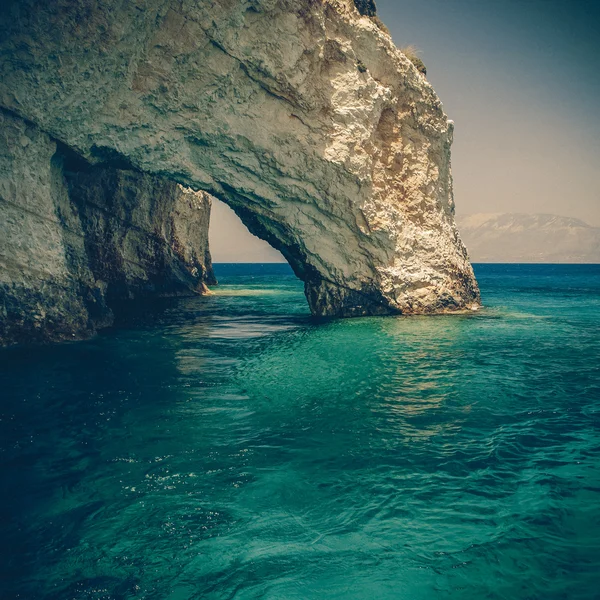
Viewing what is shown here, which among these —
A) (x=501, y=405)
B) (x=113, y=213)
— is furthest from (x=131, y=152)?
(x=501, y=405)

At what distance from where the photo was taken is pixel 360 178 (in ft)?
73.4

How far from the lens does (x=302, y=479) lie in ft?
24.6

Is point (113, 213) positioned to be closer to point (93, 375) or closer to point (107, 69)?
point (107, 69)

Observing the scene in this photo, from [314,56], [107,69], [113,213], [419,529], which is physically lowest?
[419,529]

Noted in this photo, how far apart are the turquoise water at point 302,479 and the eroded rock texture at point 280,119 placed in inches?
367

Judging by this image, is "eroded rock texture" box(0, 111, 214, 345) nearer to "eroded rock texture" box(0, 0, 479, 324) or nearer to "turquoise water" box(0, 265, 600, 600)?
"eroded rock texture" box(0, 0, 479, 324)

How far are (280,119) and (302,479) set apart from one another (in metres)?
17.2

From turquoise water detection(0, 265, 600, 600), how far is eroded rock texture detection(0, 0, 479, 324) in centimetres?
933

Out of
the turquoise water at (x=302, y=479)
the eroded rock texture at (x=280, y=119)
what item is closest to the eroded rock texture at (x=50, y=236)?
the eroded rock texture at (x=280, y=119)

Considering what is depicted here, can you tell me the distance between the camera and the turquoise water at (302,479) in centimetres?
542

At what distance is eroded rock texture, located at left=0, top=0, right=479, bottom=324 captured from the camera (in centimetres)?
1697

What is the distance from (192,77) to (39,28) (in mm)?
5397

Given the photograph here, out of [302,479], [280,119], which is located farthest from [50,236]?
[302,479]

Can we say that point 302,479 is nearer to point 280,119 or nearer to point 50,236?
point 50,236
